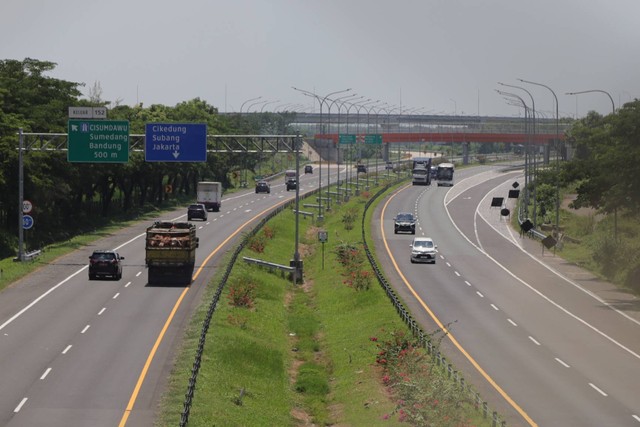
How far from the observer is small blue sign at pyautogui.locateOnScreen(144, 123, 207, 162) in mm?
74800

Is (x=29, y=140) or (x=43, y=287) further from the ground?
(x=29, y=140)

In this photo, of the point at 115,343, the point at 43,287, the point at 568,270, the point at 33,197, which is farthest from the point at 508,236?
the point at 115,343

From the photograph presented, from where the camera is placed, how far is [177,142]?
75.0 metres

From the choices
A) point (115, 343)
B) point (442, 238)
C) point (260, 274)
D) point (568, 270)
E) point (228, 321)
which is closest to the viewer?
point (115, 343)

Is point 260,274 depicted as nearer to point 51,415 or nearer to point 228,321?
point 228,321

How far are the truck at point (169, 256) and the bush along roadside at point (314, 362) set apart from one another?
9.04ft

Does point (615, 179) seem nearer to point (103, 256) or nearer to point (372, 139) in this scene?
point (103, 256)

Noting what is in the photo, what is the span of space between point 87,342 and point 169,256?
55.8 feet

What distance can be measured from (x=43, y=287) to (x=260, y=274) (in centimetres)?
1423

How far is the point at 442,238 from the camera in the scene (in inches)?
3851

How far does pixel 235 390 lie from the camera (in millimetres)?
39031

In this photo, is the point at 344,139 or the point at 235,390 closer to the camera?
the point at 235,390

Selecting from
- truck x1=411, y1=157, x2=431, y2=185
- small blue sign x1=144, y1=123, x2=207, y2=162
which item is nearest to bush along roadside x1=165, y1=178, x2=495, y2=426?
small blue sign x1=144, y1=123, x2=207, y2=162

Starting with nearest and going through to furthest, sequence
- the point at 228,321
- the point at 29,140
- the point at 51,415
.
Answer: the point at 51,415 → the point at 228,321 → the point at 29,140
